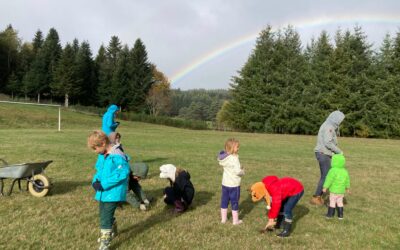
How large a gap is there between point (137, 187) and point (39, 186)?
216cm

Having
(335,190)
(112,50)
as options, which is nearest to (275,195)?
(335,190)

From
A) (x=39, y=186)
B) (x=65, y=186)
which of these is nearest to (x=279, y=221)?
(x=39, y=186)

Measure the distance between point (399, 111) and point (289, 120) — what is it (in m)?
14.1

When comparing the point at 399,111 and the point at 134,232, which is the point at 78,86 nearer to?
the point at 399,111

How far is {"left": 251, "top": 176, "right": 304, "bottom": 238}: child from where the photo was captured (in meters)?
5.92

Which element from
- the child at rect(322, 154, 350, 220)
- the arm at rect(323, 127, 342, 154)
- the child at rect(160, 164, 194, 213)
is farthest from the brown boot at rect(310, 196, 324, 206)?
the child at rect(160, 164, 194, 213)

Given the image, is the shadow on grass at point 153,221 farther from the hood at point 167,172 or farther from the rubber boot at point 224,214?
the rubber boot at point 224,214

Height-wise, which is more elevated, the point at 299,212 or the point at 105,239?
the point at 105,239

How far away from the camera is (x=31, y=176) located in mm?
7695

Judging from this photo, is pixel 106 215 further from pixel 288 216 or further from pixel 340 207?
pixel 340 207

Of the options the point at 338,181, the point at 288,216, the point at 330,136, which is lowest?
the point at 288,216

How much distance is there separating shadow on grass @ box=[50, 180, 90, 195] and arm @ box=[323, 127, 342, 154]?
597 cm

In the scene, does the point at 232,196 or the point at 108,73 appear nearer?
the point at 232,196

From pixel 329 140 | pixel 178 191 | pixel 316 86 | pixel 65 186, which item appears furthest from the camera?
pixel 316 86
